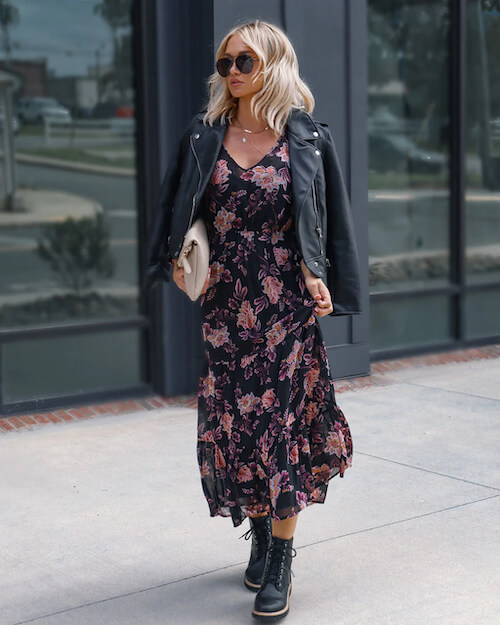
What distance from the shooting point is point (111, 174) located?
6953 mm

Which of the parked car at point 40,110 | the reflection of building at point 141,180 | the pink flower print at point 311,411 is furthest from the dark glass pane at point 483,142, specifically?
the pink flower print at point 311,411

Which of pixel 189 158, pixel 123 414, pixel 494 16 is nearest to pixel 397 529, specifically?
pixel 189 158

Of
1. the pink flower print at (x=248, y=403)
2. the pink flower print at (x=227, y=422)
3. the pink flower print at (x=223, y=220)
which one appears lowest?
the pink flower print at (x=227, y=422)

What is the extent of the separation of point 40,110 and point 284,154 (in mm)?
3339

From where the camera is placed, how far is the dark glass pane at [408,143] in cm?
827

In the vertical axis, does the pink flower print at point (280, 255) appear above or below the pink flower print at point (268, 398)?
above

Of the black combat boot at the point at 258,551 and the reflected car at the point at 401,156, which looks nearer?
the black combat boot at the point at 258,551

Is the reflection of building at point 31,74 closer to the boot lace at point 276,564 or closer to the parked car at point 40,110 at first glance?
the parked car at point 40,110

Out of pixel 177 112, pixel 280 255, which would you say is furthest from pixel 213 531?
pixel 177 112

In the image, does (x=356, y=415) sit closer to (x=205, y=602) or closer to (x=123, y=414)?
(x=123, y=414)

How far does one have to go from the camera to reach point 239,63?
3.68 metres

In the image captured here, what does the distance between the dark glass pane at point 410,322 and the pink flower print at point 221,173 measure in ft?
15.2

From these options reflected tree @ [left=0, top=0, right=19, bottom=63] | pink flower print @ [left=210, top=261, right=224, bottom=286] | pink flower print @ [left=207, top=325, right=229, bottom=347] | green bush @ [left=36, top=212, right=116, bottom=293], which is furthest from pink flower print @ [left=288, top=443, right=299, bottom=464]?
reflected tree @ [left=0, top=0, right=19, bottom=63]

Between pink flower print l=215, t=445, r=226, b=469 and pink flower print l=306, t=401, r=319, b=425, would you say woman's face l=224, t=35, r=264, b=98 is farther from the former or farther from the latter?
pink flower print l=215, t=445, r=226, b=469
